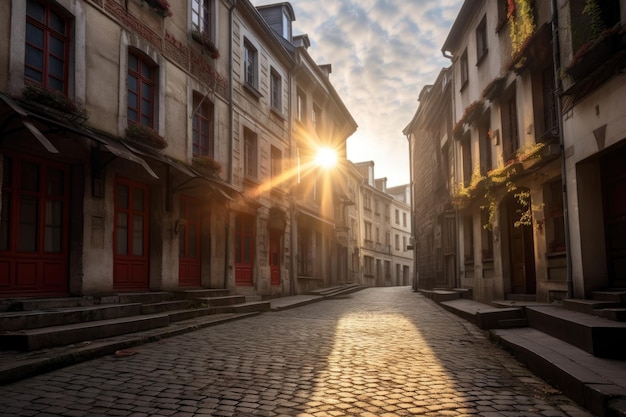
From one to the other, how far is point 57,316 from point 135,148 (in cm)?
406

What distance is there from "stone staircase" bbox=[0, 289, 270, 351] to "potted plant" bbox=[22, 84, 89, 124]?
2.95 m

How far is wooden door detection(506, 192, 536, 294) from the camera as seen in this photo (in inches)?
454

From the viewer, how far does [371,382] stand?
5.08 metres

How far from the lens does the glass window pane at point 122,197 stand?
1020 centimetres

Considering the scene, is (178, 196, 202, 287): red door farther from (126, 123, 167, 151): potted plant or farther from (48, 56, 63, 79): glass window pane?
(48, 56, 63, 79): glass window pane

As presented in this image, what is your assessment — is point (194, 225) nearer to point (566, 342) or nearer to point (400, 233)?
point (566, 342)

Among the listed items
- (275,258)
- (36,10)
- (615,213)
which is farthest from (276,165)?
(615,213)

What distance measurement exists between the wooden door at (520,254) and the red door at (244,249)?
24.7 feet

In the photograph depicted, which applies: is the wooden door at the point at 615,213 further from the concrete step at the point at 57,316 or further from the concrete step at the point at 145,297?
the concrete step at the point at 145,297

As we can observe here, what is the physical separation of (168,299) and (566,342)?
773 cm

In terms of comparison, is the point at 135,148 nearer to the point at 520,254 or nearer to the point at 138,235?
the point at 138,235

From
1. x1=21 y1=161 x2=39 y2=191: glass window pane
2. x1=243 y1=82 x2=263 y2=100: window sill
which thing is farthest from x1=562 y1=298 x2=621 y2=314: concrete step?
x1=243 y1=82 x2=263 y2=100: window sill

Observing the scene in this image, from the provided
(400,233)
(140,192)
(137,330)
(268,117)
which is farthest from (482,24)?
(400,233)

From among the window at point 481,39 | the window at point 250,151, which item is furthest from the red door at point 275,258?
the window at point 481,39
